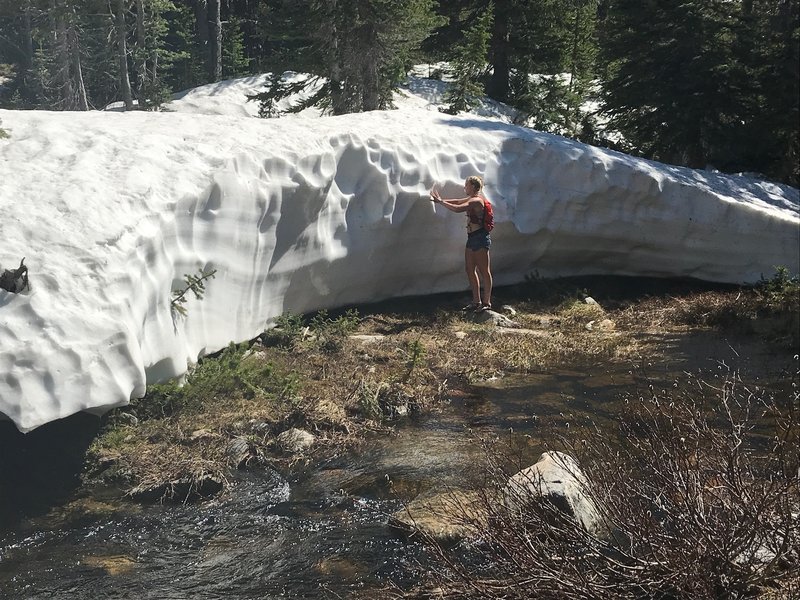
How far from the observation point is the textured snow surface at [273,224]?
723 centimetres

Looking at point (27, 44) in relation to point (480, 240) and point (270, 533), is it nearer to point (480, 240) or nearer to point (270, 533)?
point (480, 240)

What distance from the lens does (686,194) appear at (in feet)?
43.8

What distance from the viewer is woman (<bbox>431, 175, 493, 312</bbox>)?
11602 millimetres

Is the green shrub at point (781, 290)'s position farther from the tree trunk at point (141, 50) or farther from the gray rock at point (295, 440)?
the tree trunk at point (141, 50)

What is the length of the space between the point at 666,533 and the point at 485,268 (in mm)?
7588

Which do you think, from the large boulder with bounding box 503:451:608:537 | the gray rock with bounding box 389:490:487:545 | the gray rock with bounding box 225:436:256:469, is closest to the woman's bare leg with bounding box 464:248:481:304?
the gray rock with bounding box 225:436:256:469

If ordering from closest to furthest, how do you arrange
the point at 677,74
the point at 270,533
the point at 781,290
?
the point at 270,533 → the point at 781,290 → the point at 677,74

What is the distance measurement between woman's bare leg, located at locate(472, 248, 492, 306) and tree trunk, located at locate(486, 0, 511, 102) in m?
12.2

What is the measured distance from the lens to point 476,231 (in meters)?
11.6

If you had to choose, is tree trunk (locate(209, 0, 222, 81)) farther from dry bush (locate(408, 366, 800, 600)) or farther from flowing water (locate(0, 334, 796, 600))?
dry bush (locate(408, 366, 800, 600))

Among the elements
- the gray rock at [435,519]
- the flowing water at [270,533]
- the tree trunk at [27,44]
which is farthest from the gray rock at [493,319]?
the tree trunk at [27,44]

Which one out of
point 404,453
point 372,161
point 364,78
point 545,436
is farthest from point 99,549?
point 364,78

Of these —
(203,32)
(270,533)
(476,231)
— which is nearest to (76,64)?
(203,32)

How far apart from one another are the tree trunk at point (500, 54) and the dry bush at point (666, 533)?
19.3m
